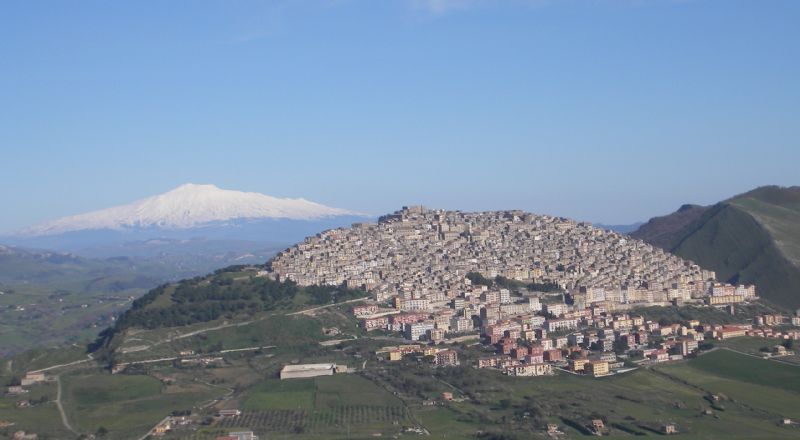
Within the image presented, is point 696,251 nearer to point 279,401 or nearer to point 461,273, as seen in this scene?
point 461,273

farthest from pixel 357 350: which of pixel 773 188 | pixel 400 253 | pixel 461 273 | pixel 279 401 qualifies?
pixel 773 188

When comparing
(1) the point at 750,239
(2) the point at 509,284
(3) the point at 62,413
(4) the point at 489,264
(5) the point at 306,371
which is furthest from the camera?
(1) the point at 750,239

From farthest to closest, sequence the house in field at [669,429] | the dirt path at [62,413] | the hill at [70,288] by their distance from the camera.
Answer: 1. the hill at [70,288]
2. the dirt path at [62,413]
3. the house in field at [669,429]

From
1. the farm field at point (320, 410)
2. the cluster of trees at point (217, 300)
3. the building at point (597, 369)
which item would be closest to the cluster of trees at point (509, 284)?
the cluster of trees at point (217, 300)

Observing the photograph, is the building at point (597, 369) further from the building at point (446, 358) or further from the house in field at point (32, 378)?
the house in field at point (32, 378)

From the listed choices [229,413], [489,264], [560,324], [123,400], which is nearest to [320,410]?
[229,413]

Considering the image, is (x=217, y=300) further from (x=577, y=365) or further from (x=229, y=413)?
(x=577, y=365)
